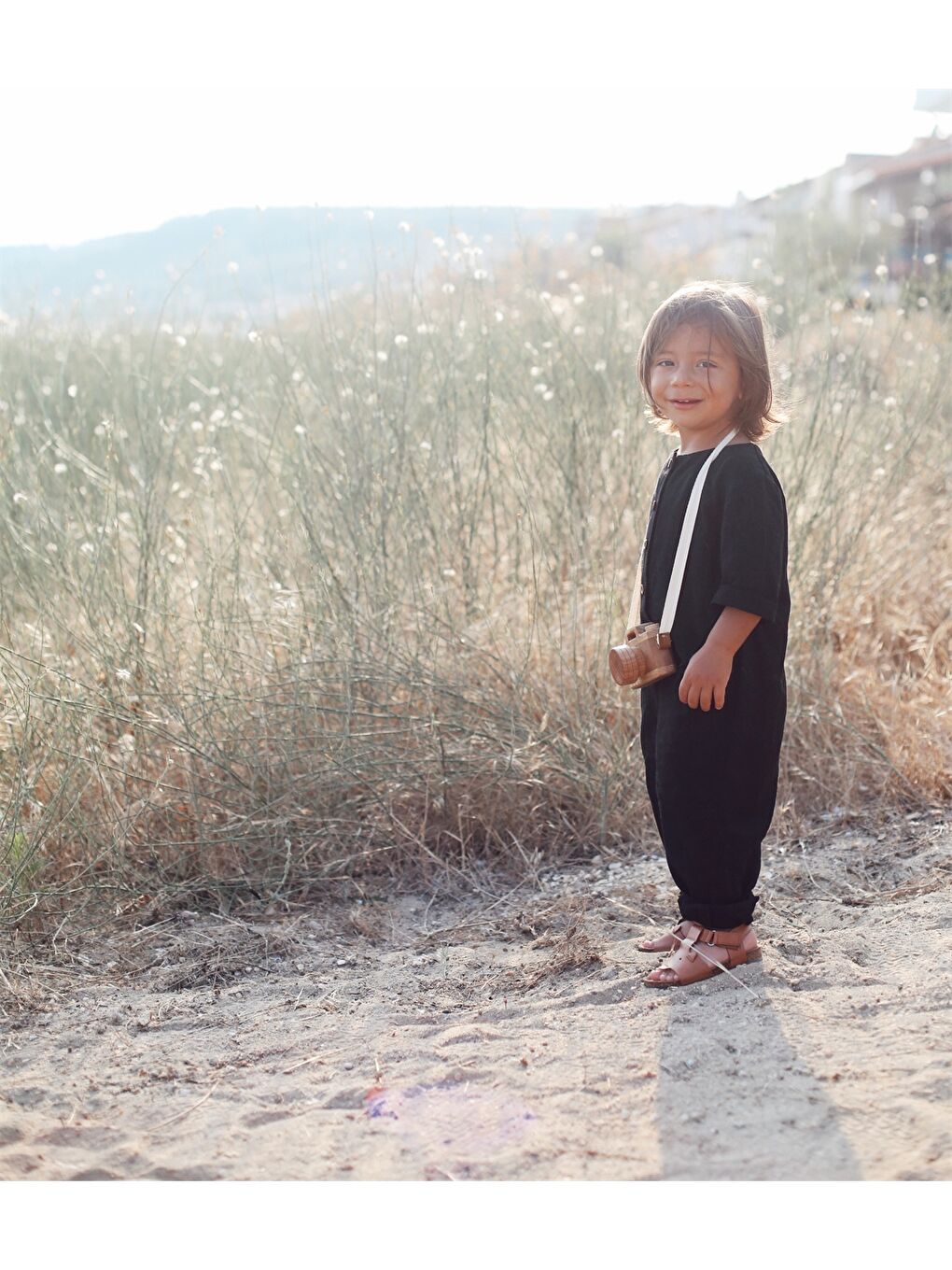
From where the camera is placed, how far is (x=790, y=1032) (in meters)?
2.04

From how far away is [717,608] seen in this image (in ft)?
7.04

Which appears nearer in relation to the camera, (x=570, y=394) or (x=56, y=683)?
(x=56, y=683)

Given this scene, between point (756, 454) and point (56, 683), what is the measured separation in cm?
203

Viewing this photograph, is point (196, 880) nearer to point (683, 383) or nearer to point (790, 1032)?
point (790, 1032)

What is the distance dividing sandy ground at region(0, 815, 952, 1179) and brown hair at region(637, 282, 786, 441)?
42.6 inches

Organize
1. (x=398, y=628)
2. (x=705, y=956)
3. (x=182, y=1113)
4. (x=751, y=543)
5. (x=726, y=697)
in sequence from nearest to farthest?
(x=182, y=1113) → (x=751, y=543) → (x=726, y=697) → (x=705, y=956) → (x=398, y=628)

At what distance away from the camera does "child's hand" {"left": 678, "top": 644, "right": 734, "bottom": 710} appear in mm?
2070

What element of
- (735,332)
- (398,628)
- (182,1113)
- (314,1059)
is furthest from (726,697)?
(398,628)

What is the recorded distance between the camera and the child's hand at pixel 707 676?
2070mm

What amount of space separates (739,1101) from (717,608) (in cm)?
84

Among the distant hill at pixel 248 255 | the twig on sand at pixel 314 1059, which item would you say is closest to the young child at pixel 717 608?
the twig on sand at pixel 314 1059

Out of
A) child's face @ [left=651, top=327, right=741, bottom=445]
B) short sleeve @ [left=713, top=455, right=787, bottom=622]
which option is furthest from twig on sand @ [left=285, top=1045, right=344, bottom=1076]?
child's face @ [left=651, top=327, right=741, bottom=445]

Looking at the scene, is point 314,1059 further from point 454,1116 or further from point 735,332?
point 735,332

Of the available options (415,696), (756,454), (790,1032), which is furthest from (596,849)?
(756,454)
